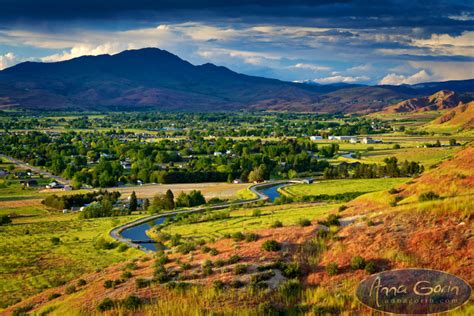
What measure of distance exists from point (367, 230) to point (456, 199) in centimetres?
468

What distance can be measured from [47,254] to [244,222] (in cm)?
2041

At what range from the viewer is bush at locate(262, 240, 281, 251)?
2927 cm

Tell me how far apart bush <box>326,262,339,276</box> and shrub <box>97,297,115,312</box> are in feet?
32.3

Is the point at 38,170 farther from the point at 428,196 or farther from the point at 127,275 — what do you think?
the point at 428,196

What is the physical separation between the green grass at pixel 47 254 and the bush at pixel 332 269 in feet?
73.9

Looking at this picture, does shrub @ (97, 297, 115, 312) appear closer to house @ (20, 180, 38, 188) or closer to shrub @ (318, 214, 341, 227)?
shrub @ (318, 214, 341, 227)

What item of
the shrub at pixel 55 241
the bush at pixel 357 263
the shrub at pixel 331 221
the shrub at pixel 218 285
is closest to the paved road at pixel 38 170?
the shrub at pixel 55 241

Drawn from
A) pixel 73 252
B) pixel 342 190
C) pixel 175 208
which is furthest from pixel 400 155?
pixel 73 252

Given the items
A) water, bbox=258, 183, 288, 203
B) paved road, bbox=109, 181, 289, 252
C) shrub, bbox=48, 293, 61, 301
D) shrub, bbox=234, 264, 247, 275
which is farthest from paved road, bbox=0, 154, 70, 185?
shrub, bbox=234, 264, 247, 275

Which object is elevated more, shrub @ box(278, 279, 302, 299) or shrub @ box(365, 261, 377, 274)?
shrub @ box(365, 261, 377, 274)

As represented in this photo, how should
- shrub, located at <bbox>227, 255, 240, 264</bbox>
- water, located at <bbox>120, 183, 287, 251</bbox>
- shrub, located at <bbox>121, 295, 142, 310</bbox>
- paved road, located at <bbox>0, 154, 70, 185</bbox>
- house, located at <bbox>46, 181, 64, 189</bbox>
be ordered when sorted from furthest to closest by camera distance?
paved road, located at <bbox>0, 154, 70, 185</bbox> → house, located at <bbox>46, 181, 64, 189</bbox> → water, located at <bbox>120, 183, 287, 251</bbox> → shrub, located at <bbox>227, 255, 240, 264</bbox> → shrub, located at <bbox>121, 295, 142, 310</bbox>

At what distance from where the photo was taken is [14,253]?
5584 centimetres

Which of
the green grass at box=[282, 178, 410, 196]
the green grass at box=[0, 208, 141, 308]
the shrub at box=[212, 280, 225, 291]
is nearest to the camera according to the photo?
the shrub at box=[212, 280, 225, 291]

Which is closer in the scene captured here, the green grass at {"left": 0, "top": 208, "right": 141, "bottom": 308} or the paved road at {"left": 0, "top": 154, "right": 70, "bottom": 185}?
the green grass at {"left": 0, "top": 208, "right": 141, "bottom": 308}
